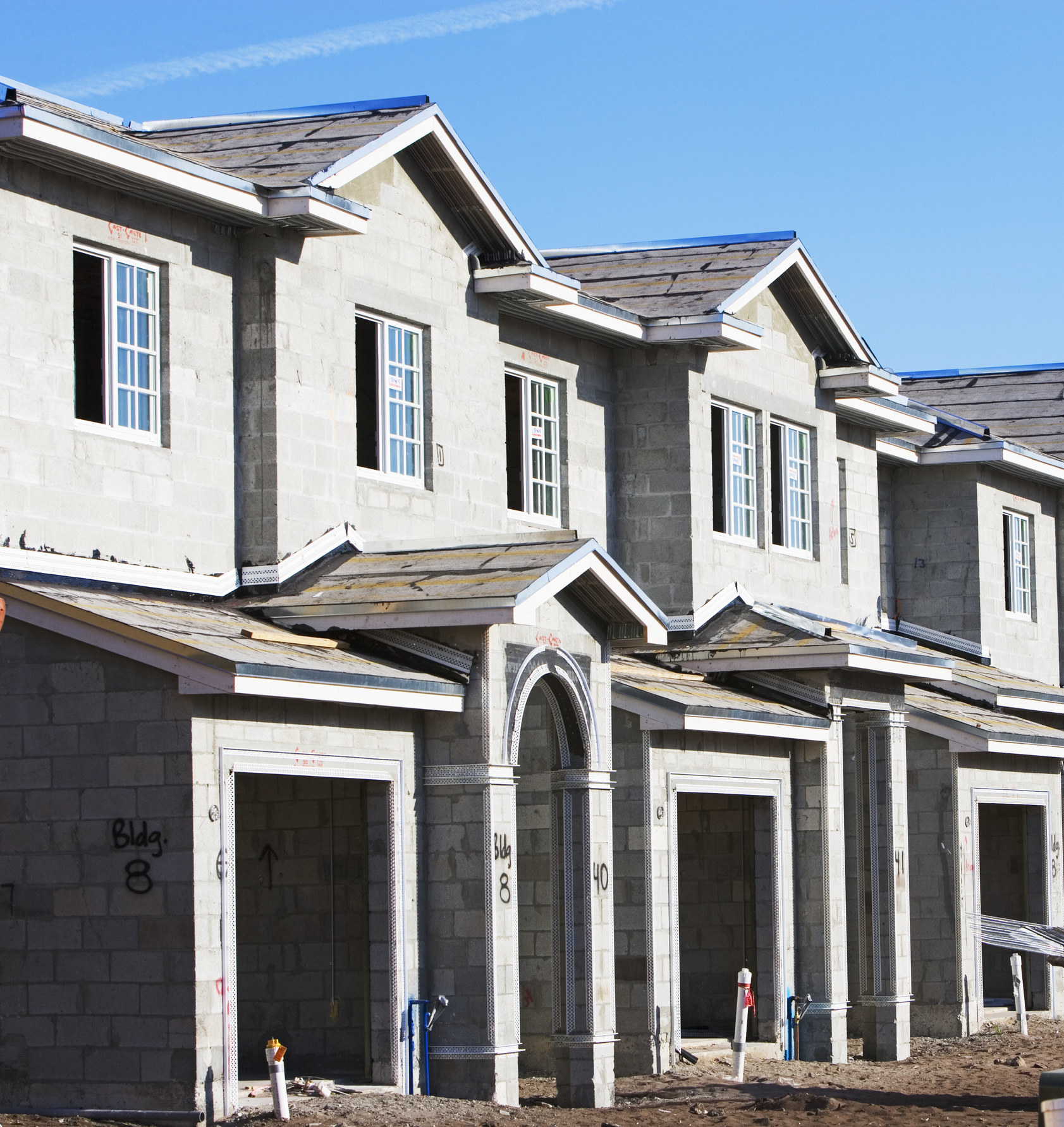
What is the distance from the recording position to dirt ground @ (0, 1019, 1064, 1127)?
660 inches

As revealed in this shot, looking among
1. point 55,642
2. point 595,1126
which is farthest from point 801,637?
point 55,642

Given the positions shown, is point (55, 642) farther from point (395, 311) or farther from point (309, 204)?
point (395, 311)

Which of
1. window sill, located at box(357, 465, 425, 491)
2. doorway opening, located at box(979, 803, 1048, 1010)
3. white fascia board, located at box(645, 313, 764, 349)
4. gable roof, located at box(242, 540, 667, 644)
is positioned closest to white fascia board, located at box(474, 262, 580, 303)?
window sill, located at box(357, 465, 425, 491)

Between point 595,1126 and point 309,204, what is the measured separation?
26.9ft

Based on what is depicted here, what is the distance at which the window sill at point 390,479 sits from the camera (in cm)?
2066

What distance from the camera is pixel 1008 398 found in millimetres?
37375

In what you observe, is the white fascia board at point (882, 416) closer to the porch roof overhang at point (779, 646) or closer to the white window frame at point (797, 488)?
the white window frame at point (797, 488)

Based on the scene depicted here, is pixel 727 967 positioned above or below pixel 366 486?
below

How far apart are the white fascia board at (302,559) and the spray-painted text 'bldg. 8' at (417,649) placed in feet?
0.15

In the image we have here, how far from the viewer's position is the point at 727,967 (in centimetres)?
2611

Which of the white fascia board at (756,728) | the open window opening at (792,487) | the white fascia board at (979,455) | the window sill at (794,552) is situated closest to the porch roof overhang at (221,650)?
the white fascia board at (756,728)

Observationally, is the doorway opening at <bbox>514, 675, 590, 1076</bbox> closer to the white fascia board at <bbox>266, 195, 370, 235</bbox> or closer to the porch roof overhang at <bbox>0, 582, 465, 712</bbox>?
the porch roof overhang at <bbox>0, 582, 465, 712</bbox>

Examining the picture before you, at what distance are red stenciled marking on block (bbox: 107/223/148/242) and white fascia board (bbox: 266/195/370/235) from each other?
123 centimetres

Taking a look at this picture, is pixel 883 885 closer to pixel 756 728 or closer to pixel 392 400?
pixel 756 728
